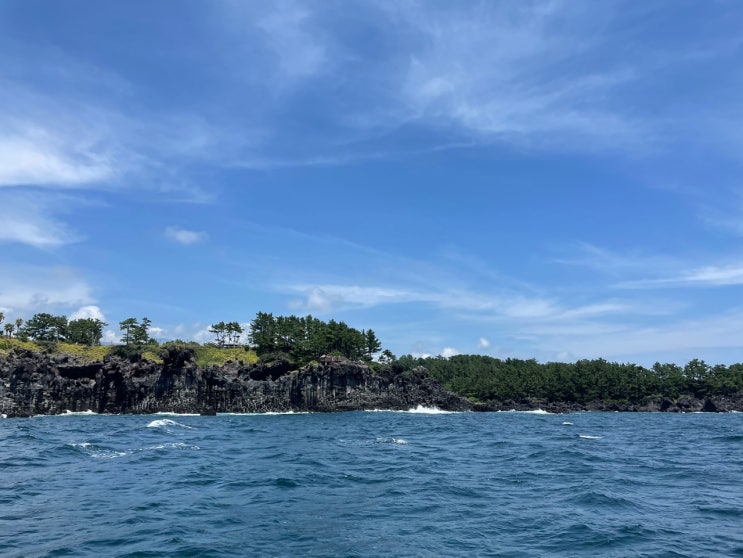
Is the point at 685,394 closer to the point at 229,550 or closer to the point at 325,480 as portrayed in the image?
the point at 325,480

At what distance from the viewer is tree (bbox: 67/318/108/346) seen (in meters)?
180

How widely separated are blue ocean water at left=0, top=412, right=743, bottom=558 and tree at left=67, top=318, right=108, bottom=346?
15039cm

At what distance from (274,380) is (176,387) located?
21.7 metres

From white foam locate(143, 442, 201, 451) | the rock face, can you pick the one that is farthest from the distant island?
white foam locate(143, 442, 201, 451)

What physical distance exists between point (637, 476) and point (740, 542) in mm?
14849

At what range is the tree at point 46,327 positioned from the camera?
580 feet

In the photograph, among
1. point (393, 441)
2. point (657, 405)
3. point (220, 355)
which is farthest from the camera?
point (657, 405)

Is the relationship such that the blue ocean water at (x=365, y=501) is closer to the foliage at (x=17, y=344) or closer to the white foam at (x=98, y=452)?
the white foam at (x=98, y=452)

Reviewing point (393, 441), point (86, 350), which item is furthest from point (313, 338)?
point (393, 441)

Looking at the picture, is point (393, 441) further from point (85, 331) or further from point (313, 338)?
point (85, 331)

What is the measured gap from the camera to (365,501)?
2525 centimetres

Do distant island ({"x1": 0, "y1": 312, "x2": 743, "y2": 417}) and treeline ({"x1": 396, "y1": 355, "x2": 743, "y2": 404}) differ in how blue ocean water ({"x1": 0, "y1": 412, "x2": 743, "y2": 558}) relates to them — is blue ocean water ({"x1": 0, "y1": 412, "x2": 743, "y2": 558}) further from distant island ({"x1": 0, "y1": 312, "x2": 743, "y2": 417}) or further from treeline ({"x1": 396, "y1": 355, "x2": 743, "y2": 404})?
treeline ({"x1": 396, "y1": 355, "x2": 743, "y2": 404})

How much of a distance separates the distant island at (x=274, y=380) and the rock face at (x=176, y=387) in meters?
0.21

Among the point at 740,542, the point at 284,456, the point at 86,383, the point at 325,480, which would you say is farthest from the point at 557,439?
the point at 86,383
